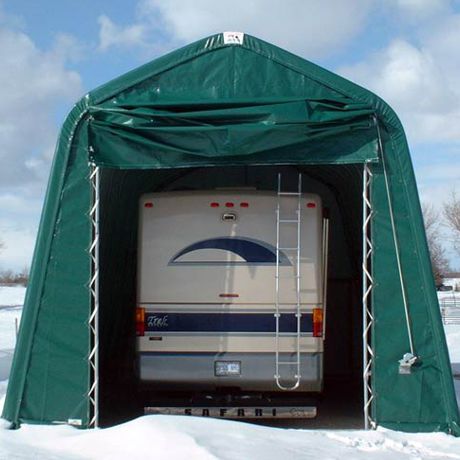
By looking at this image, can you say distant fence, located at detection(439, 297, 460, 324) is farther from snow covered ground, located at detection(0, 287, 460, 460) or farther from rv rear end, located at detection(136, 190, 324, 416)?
snow covered ground, located at detection(0, 287, 460, 460)

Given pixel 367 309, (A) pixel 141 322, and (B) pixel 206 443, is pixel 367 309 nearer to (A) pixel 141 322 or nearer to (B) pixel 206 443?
(B) pixel 206 443

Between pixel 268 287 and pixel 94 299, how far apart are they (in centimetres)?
212

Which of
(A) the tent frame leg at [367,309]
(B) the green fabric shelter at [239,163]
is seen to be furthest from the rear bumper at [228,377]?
(B) the green fabric shelter at [239,163]

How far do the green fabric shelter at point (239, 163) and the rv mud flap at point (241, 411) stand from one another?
93cm

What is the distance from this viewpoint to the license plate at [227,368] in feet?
32.3

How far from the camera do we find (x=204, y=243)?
32.9 ft

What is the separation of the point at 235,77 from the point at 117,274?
170 inches

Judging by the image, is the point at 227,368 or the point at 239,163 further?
the point at 227,368

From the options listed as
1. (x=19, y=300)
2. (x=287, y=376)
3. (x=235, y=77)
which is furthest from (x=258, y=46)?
(x=19, y=300)

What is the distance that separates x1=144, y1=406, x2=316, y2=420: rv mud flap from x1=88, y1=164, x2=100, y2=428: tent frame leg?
2.50 ft

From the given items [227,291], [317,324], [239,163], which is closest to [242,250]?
[227,291]

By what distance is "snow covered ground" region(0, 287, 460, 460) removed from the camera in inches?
306

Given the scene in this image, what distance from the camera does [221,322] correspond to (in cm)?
992

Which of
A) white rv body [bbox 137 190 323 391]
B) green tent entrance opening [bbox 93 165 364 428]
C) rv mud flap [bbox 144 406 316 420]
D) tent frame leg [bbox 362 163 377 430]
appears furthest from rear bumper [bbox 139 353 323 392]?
tent frame leg [bbox 362 163 377 430]
